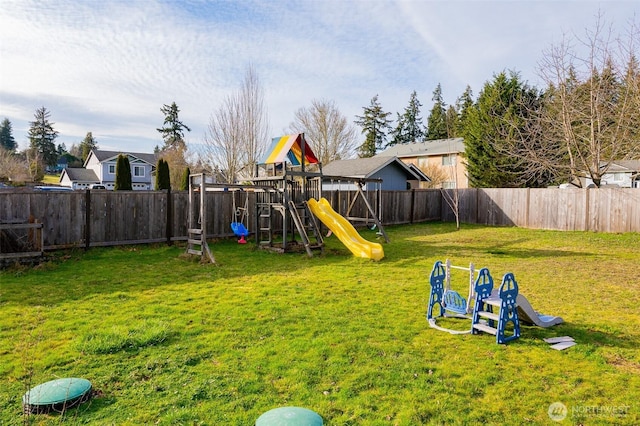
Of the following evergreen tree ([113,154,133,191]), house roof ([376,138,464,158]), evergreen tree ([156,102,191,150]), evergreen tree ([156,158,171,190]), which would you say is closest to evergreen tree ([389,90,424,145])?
house roof ([376,138,464,158])

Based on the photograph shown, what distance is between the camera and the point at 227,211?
12.8 meters

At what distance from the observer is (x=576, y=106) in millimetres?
13141

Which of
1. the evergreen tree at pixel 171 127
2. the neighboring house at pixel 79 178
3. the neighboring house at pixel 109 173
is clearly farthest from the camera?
the evergreen tree at pixel 171 127

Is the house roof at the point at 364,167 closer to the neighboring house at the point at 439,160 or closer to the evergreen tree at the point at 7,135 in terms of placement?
the neighboring house at the point at 439,160

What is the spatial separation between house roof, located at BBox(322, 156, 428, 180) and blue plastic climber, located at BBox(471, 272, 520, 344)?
18858 millimetres

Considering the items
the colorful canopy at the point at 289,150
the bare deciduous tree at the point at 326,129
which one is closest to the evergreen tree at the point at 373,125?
the bare deciduous tree at the point at 326,129

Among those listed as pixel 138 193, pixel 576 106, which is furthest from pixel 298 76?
pixel 576 106

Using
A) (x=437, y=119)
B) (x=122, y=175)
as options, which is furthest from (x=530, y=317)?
(x=437, y=119)

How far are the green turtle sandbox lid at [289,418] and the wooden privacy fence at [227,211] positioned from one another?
857 cm

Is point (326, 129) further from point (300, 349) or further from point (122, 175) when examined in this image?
point (300, 349)

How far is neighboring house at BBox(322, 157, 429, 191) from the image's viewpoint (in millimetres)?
24734

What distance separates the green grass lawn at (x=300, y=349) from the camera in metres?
3.05

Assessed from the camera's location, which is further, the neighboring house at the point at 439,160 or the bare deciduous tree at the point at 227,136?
the neighboring house at the point at 439,160

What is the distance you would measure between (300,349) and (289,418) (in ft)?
5.67
